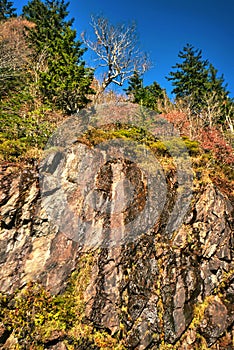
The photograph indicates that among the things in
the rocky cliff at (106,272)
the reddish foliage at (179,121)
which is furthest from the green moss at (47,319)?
the reddish foliage at (179,121)

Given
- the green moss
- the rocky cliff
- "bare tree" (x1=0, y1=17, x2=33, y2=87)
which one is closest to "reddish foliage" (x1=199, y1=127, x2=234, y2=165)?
the rocky cliff

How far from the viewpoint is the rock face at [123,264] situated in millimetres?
5750

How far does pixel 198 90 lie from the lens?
1994 cm

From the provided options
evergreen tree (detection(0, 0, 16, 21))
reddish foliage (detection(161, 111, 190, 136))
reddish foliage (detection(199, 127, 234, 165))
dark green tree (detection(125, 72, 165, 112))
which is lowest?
reddish foliage (detection(199, 127, 234, 165))

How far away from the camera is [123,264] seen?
6398 mm

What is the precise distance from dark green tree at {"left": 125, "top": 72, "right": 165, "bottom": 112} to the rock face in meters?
9.71

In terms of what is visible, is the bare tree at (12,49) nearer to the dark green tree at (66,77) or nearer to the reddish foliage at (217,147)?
the dark green tree at (66,77)

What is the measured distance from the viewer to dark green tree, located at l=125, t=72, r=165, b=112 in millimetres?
15664

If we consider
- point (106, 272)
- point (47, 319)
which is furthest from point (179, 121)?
point (47, 319)

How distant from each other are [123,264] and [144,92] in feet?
41.9

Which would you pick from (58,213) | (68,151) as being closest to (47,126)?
(68,151)

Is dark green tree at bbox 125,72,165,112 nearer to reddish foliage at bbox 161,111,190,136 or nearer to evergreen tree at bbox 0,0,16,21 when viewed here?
reddish foliage at bbox 161,111,190,136

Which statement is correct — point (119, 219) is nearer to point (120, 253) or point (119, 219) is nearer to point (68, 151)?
point (120, 253)

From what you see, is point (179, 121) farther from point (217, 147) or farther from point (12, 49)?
point (12, 49)
